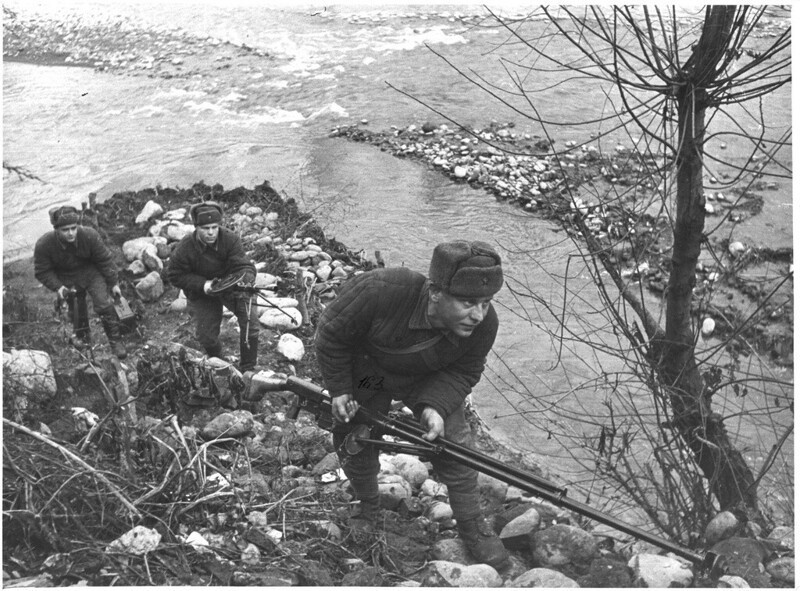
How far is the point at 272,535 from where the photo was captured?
11.2ft

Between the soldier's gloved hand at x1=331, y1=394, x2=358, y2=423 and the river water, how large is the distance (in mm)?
2385

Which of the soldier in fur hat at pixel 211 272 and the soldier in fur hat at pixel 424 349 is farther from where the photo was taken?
the soldier in fur hat at pixel 211 272

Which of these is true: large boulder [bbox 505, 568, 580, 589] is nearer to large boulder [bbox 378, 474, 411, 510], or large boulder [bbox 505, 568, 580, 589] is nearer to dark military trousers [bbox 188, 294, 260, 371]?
large boulder [bbox 378, 474, 411, 510]

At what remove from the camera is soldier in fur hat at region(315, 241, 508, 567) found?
305cm

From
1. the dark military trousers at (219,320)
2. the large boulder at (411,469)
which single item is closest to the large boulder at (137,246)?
the dark military trousers at (219,320)

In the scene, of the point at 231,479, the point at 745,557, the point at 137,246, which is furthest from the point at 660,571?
the point at 137,246

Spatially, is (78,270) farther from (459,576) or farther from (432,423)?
(459,576)

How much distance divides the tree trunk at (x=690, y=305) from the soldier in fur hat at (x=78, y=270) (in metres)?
3.86

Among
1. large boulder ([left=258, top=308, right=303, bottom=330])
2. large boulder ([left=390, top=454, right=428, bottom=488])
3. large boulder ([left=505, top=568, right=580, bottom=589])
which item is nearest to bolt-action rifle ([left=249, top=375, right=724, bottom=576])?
large boulder ([left=505, top=568, right=580, bottom=589])

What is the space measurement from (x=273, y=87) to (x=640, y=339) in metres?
6.71

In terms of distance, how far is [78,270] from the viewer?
5570 millimetres

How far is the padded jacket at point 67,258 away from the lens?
211 inches

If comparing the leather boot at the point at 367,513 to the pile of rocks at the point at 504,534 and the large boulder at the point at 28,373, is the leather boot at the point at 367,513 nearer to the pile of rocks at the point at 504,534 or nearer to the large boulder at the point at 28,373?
the pile of rocks at the point at 504,534

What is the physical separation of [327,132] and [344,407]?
6.14 m
